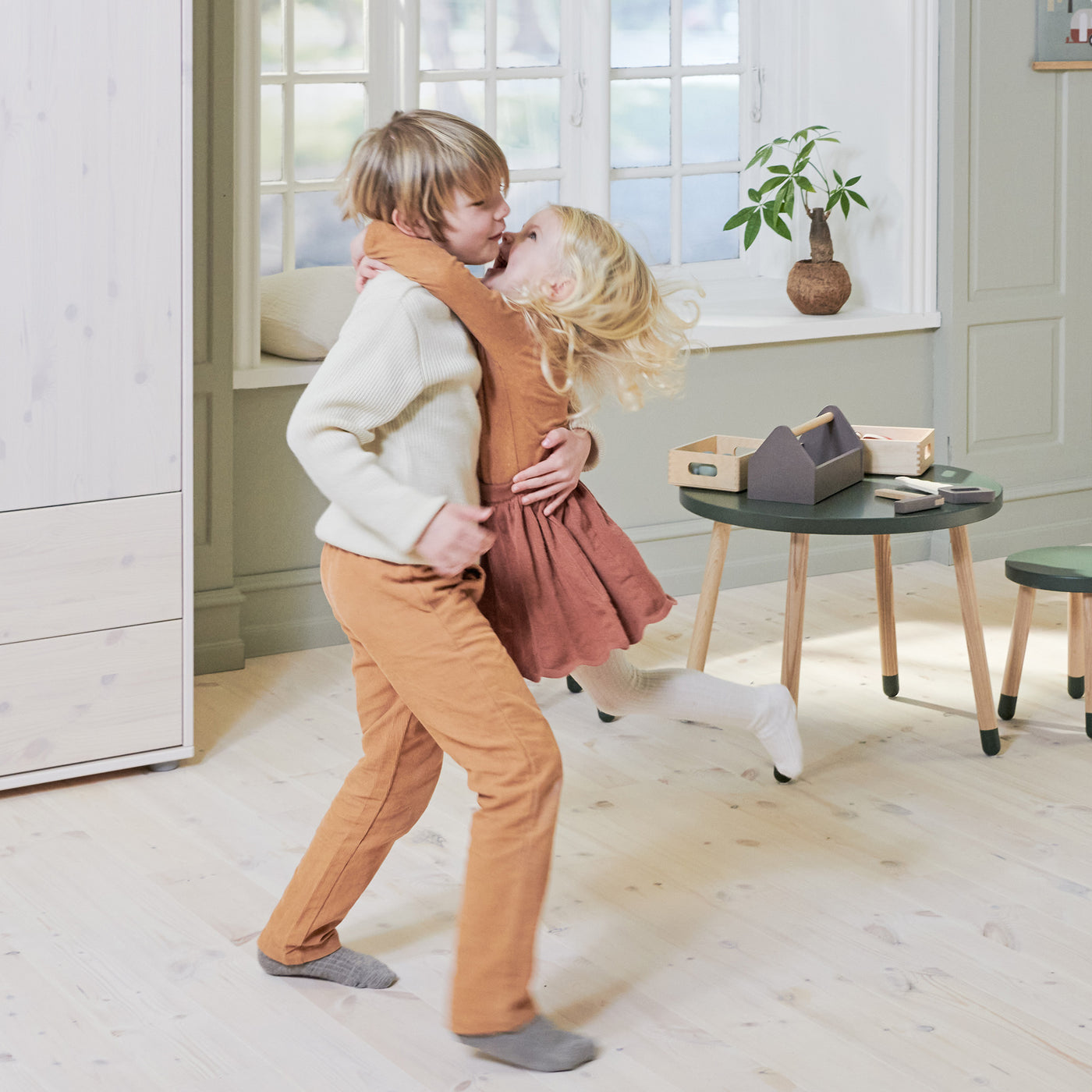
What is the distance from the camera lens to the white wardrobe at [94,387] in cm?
278

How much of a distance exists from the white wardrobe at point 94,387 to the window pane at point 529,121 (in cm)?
174

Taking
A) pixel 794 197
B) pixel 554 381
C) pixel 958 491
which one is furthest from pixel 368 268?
pixel 794 197

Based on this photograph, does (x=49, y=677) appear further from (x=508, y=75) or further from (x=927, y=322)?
(x=927, y=322)

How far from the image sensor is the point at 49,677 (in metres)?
2.99

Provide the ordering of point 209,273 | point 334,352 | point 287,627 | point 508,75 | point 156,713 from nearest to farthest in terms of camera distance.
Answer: point 334,352 → point 156,713 → point 209,273 → point 287,627 → point 508,75

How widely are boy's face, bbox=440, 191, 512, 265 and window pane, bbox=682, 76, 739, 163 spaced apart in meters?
3.00

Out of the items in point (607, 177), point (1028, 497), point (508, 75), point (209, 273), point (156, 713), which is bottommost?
point (156, 713)

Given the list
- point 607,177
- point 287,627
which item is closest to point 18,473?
point 287,627

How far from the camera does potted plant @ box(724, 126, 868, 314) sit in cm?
446

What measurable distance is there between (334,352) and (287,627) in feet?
7.12

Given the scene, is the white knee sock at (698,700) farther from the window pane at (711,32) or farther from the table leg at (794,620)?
the window pane at (711,32)

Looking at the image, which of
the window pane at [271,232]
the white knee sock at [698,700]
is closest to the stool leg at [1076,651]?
the white knee sock at [698,700]

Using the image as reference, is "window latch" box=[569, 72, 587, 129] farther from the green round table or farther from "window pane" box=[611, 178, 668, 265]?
the green round table

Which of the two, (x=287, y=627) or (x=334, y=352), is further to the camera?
(x=287, y=627)
